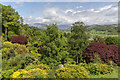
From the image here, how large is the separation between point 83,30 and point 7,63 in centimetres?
636

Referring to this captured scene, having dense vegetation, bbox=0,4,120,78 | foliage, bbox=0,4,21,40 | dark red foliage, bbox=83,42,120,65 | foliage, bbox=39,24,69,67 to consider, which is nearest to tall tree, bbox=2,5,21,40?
foliage, bbox=0,4,21,40

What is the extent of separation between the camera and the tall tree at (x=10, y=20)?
47.1 ft

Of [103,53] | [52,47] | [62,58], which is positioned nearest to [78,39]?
[62,58]

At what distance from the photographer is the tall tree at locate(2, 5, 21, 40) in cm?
1436

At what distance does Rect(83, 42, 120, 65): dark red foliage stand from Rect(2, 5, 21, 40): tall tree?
47.3ft

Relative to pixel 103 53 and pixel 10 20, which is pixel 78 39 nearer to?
pixel 103 53

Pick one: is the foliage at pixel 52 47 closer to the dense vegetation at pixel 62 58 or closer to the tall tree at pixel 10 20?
the dense vegetation at pixel 62 58

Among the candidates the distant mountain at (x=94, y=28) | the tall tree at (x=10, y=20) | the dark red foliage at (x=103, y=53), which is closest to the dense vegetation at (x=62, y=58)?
the dark red foliage at (x=103, y=53)

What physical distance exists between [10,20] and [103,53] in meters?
16.5

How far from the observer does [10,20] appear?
50.0 feet

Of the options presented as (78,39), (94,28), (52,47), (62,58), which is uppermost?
(94,28)

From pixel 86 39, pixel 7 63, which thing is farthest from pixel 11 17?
pixel 86 39

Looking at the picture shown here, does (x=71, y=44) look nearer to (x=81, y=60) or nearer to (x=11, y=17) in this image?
(x=81, y=60)

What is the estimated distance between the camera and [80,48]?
6863 mm
